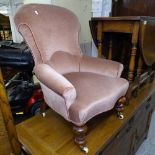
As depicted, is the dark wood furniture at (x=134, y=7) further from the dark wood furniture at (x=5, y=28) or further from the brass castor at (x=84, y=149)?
the brass castor at (x=84, y=149)

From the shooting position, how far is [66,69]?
1332mm

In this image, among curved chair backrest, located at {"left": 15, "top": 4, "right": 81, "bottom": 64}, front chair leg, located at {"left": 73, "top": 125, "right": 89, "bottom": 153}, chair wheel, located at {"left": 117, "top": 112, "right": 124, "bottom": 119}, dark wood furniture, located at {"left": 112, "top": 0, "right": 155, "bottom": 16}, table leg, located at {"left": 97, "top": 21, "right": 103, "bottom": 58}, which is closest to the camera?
front chair leg, located at {"left": 73, "top": 125, "right": 89, "bottom": 153}

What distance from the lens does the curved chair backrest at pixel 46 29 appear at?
1.10 m

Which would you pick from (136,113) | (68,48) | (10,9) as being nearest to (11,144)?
(68,48)

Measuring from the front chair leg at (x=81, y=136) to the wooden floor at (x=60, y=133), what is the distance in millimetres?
30

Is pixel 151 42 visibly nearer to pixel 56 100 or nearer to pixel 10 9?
pixel 56 100

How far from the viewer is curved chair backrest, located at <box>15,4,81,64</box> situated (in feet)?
3.62

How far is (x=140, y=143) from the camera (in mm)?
1650

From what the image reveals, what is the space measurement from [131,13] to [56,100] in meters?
1.59

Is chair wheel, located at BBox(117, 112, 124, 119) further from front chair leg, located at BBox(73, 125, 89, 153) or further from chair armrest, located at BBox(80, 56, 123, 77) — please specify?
front chair leg, located at BBox(73, 125, 89, 153)

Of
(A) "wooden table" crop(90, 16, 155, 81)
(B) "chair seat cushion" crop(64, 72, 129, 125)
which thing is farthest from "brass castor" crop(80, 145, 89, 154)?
(A) "wooden table" crop(90, 16, 155, 81)

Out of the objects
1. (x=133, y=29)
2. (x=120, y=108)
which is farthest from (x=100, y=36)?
(x=120, y=108)

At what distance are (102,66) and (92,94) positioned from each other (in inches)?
16.5

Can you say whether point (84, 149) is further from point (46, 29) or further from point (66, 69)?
point (46, 29)
